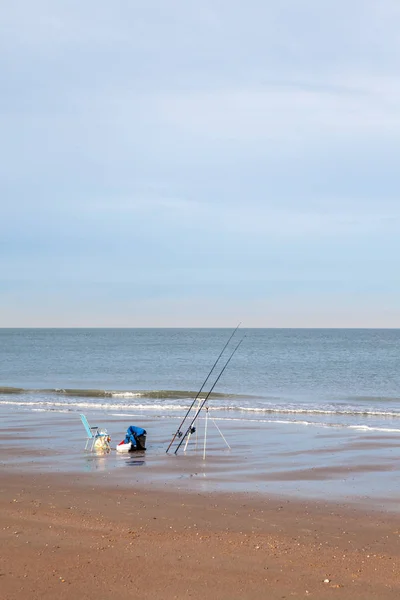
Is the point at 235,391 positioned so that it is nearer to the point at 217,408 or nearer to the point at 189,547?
the point at 217,408

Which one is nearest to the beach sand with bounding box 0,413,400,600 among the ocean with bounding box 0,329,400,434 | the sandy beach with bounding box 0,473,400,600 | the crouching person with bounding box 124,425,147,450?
the sandy beach with bounding box 0,473,400,600

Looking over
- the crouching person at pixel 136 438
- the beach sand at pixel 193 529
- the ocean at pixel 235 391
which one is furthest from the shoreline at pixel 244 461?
the ocean at pixel 235 391

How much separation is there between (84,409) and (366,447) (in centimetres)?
1340

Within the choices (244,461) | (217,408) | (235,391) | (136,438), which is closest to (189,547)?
(244,461)

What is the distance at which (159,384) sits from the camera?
148 ft

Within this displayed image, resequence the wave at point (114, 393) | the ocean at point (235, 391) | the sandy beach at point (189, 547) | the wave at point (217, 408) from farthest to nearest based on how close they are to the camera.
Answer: the wave at point (114, 393) < the wave at point (217, 408) < the ocean at point (235, 391) < the sandy beach at point (189, 547)

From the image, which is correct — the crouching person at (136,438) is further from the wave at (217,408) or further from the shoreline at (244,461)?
the wave at (217,408)

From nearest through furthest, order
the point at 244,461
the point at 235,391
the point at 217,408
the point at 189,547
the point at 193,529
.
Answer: the point at 189,547
the point at 193,529
the point at 244,461
the point at 217,408
the point at 235,391

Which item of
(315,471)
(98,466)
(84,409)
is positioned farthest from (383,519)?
(84,409)

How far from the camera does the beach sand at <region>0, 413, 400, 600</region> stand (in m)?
7.34

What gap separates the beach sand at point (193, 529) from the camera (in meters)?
7.34

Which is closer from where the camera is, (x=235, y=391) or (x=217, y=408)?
(x=217, y=408)

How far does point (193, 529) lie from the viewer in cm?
948

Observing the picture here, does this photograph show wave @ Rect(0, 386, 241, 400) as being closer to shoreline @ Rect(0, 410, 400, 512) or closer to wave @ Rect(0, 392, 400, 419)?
wave @ Rect(0, 392, 400, 419)
